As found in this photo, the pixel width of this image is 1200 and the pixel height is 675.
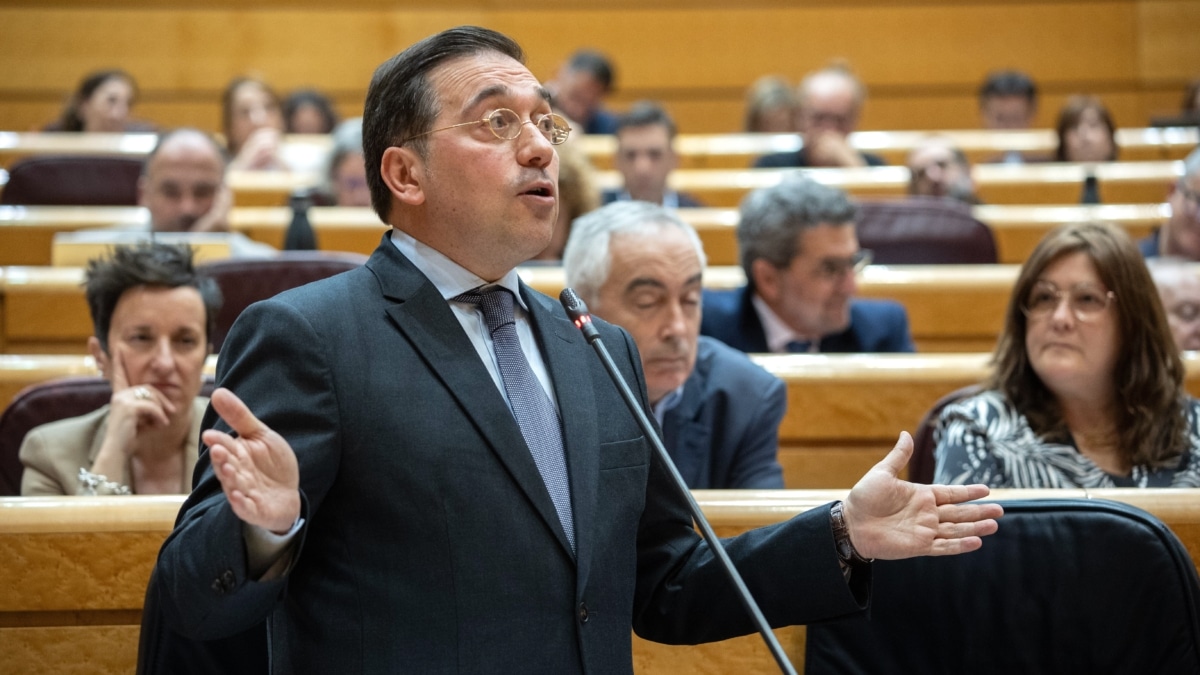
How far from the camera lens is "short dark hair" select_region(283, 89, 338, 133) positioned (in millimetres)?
4871

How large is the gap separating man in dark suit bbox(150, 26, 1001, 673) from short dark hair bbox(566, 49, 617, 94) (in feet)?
13.0

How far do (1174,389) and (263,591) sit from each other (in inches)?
53.3

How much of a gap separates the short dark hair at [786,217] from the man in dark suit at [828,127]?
1.70 meters

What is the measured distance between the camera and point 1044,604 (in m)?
1.20

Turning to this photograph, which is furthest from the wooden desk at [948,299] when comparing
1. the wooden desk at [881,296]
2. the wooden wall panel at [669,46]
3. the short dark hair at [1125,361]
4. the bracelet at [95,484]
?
the wooden wall panel at [669,46]

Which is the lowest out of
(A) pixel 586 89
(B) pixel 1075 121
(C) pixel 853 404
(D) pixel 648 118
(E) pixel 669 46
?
(C) pixel 853 404

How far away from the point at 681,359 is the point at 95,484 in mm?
780

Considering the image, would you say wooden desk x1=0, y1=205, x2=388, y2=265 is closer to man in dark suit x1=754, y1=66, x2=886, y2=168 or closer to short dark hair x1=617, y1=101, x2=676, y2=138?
short dark hair x1=617, y1=101, x2=676, y2=138

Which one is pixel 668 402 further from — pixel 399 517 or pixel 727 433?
pixel 399 517

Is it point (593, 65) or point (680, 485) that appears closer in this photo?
point (680, 485)

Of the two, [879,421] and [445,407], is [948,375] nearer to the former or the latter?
[879,421]

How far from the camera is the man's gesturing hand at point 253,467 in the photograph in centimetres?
84

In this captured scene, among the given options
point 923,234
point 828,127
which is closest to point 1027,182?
point 828,127

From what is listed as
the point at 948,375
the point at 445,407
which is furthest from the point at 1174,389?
the point at 445,407
